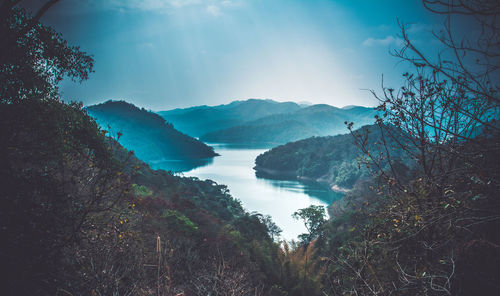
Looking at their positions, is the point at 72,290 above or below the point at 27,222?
below

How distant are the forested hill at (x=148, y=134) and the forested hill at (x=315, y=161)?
27.0 meters

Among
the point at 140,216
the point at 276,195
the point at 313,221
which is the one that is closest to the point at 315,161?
the point at 276,195

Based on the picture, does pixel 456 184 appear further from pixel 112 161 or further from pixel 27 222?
pixel 112 161

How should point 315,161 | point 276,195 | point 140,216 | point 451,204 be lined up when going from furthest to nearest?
point 315,161 < point 276,195 < point 140,216 < point 451,204

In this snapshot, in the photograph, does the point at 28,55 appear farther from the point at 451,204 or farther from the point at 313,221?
the point at 313,221

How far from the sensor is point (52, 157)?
3.84 m

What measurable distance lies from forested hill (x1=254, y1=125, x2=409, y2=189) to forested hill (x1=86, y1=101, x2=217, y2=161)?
26999mm

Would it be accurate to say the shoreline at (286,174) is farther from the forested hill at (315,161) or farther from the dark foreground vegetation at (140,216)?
the dark foreground vegetation at (140,216)

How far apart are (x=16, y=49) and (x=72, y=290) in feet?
12.1

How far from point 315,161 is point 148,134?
5257 cm

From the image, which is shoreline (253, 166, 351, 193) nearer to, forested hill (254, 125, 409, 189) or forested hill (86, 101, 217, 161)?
forested hill (254, 125, 409, 189)

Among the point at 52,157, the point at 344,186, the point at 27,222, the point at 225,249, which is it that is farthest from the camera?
the point at 344,186

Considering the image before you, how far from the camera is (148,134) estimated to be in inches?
3167

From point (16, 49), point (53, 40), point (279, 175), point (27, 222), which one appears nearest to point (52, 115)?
point (16, 49)
